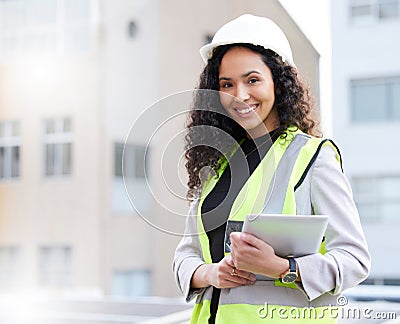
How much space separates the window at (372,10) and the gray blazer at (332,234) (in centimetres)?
877

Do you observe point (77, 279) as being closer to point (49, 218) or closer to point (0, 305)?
point (49, 218)

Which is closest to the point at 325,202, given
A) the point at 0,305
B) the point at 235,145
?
the point at 235,145

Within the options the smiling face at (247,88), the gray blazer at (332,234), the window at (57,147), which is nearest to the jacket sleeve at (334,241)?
the gray blazer at (332,234)

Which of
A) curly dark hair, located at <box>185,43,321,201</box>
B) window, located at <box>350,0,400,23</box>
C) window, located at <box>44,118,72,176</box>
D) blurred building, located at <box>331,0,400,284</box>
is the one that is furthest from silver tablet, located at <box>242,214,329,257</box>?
window, located at <box>44,118,72,176</box>

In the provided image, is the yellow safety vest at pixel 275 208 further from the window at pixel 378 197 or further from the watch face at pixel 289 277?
the window at pixel 378 197

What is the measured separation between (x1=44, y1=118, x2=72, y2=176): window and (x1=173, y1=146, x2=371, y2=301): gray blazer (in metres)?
10.0

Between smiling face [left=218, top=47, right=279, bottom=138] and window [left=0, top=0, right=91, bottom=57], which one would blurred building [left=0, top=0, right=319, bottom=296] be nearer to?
window [left=0, top=0, right=91, bottom=57]

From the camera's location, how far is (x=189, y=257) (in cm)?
130

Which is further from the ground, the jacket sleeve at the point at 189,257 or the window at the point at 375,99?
the window at the point at 375,99

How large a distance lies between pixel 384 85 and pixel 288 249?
8.68 metres

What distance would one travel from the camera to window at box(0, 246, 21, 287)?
11.3m

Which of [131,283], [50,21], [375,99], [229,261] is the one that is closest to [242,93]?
[229,261]

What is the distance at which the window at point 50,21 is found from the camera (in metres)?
11.1

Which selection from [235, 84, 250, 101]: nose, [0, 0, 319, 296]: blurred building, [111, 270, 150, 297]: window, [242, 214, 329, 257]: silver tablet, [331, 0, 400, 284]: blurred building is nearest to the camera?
[242, 214, 329, 257]: silver tablet
